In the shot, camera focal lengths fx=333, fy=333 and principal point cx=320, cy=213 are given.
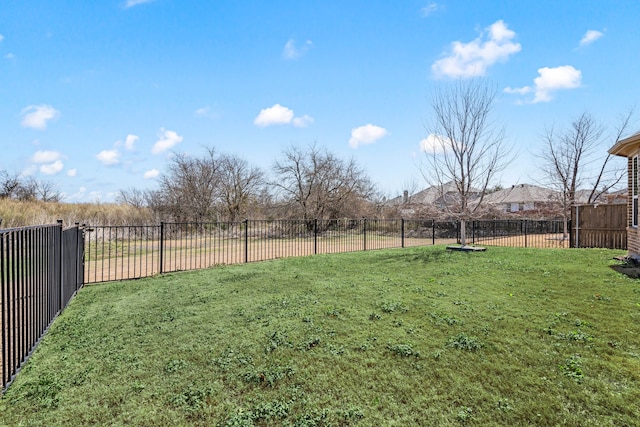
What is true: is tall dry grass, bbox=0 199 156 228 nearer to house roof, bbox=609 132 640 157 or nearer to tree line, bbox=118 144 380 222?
tree line, bbox=118 144 380 222

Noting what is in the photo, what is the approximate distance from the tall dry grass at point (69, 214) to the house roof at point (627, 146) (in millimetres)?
17610

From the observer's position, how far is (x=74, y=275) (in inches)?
251

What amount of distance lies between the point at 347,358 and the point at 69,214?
19875mm

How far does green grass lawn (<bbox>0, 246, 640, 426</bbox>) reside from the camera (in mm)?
2328

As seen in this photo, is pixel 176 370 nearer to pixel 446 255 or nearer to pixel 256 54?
pixel 446 255

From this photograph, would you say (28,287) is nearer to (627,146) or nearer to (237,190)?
(627,146)

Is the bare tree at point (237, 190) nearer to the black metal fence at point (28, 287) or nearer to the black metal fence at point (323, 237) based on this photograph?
the black metal fence at point (323, 237)

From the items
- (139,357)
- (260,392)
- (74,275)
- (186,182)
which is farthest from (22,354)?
(186,182)

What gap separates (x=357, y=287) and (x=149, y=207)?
22.1 metres

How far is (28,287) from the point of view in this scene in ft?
11.4

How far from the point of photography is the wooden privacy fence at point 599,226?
1162 cm

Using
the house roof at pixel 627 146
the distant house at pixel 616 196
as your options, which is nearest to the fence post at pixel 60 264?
the house roof at pixel 627 146

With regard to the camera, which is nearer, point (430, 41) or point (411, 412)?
point (411, 412)

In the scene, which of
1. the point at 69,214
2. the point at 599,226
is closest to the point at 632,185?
the point at 599,226
